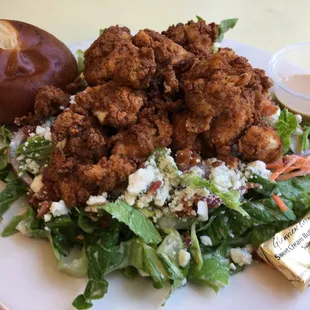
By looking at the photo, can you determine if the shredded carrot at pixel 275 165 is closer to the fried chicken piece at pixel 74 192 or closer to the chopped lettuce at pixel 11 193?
the fried chicken piece at pixel 74 192

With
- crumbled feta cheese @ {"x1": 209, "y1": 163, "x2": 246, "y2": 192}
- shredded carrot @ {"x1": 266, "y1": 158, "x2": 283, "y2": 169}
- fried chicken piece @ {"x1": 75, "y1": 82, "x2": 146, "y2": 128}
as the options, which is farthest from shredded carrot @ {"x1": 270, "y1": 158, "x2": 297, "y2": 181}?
fried chicken piece @ {"x1": 75, "y1": 82, "x2": 146, "y2": 128}

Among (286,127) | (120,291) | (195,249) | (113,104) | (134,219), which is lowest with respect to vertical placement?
(120,291)

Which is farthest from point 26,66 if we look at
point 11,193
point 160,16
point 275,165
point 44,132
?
point 160,16

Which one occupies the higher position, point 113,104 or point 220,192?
point 113,104

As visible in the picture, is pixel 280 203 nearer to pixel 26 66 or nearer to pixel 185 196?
pixel 185 196

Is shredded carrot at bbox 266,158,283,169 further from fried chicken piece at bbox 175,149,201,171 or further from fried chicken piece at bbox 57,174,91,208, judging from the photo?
fried chicken piece at bbox 57,174,91,208

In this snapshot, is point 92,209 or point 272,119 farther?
point 272,119

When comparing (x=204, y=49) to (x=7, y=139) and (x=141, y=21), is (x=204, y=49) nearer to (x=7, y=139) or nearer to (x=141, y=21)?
(x=7, y=139)
